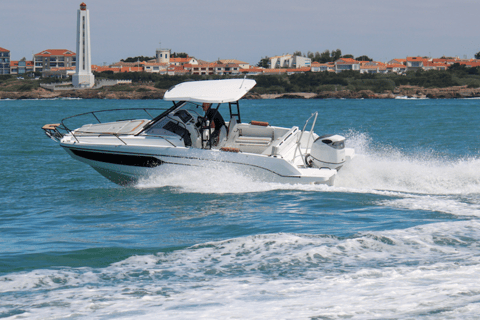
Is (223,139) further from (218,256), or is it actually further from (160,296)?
(160,296)

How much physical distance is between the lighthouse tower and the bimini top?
99381 mm

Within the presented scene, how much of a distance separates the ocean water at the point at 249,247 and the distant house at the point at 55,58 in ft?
518

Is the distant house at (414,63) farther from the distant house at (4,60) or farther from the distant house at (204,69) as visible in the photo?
the distant house at (4,60)

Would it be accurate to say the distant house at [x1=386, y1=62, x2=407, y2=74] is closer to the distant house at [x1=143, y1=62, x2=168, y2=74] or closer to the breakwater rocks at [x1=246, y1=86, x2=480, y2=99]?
the breakwater rocks at [x1=246, y1=86, x2=480, y2=99]

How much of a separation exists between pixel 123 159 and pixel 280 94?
103 meters

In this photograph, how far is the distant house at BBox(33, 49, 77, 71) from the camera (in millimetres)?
159375

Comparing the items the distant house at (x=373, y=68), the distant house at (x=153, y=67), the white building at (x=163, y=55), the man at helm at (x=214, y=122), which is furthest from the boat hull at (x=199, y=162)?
the white building at (x=163, y=55)

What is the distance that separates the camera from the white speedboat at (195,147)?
9.92m

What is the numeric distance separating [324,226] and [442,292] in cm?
277

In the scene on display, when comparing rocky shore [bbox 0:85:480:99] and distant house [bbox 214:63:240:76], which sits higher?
distant house [bbox 214:63:240:76]

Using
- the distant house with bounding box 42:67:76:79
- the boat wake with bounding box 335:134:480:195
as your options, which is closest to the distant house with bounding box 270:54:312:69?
the distant house with bounding box 42:67:76:79

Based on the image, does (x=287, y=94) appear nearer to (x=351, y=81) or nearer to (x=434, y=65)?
(x=351, y=81)

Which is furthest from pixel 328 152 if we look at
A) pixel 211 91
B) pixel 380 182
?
pixel 211 91

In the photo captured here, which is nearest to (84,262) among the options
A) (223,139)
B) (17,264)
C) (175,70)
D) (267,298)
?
(17,264)
